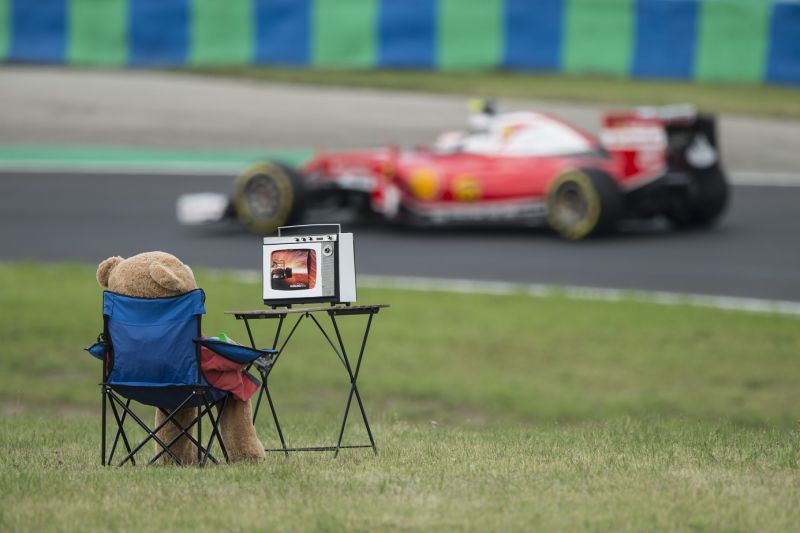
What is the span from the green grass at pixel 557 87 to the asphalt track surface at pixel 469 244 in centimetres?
514

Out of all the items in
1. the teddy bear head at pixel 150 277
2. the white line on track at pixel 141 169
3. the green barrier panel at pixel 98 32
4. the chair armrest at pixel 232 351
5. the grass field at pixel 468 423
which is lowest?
the grass field at pixel 468 423

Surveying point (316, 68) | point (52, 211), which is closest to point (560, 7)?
point (316, 68)

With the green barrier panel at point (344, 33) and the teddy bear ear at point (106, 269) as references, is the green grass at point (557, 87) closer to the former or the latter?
the green barrier panel at point (344, 33)

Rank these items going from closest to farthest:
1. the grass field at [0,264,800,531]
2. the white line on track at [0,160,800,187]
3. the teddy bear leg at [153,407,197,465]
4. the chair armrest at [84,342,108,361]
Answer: the grass field at [0,264,800,531] → the chair armrest at [84,342,108,361] → the teddy bear leg at [153,407,197,465] → the white line on track at [0,160,800,187]

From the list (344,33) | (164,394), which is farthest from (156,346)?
(344,33)

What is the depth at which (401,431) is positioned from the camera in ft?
25.9

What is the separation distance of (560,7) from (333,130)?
4.61 meters

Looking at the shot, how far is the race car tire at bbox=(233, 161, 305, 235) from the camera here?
16.7 m

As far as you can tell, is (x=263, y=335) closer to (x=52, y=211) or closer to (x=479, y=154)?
(x=479, y=154)

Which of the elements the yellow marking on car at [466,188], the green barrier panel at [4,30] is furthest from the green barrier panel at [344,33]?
the yellow marking on car at [466,188]

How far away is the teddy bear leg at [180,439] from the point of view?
6527 millimetres

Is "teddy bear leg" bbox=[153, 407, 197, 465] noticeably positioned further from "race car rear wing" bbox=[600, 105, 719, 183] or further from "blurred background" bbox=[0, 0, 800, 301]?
"blurred background" bbox=[0, 0, 800, 301]

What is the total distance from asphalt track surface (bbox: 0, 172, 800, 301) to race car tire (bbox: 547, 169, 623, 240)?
256 millimetres

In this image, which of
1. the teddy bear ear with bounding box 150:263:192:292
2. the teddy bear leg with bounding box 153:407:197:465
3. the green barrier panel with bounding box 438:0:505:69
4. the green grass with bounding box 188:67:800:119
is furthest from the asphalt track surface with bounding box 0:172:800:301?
the teddy bear ear with bounding box 150:263:192:292
